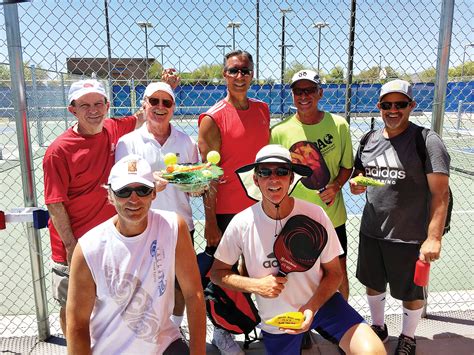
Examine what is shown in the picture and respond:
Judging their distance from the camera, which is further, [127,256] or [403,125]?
[403,125]

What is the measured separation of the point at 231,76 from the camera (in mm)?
3037

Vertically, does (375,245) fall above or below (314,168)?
below

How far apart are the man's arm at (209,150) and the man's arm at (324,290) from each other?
93 centimetres

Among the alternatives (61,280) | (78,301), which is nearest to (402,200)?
(78,301)

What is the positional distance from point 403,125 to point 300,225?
3.78 feet

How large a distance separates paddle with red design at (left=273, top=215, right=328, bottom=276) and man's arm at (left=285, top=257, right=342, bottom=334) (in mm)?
119

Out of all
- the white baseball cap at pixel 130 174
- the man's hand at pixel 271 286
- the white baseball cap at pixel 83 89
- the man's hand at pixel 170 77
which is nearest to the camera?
the white baseball cap at pixel 130 174

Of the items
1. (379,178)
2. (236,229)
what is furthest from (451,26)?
(236,229)

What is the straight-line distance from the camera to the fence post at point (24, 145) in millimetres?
2838

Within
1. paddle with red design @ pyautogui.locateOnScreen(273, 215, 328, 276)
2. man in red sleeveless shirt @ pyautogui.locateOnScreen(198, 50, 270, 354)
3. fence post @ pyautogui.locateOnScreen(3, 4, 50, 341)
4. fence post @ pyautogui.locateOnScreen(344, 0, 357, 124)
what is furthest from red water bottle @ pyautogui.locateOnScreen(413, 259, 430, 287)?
fence post @ pyautogui.locateOnScreen(3, 4, 50, 341)

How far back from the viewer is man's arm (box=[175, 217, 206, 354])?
2.14 metres

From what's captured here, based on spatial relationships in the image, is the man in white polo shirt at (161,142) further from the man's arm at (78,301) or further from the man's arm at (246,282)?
the man's arm at (78,301)

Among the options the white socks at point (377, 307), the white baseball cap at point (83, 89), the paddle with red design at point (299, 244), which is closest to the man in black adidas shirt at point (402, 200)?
the white socks at point (377, 307)

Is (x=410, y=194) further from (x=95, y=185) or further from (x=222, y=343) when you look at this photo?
(x=95, y=185)
